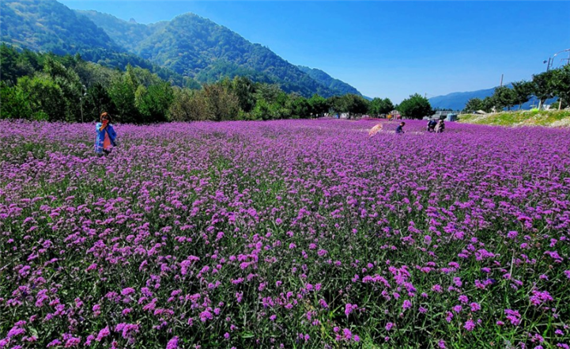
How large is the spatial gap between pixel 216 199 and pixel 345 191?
2.12m

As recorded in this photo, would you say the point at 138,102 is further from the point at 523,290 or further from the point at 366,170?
the point at 523,290

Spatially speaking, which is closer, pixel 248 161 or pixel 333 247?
pixel 333 247

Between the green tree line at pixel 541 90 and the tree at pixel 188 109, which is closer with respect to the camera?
the tree at pixel 188 109

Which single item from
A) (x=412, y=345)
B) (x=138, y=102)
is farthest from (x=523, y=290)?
(x=138, y=102)

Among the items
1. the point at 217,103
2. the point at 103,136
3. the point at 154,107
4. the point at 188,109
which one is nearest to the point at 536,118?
the point at 217,103

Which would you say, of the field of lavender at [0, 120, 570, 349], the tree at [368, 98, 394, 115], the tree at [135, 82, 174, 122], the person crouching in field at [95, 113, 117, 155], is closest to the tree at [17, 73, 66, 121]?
the tree at [135, 82, 174, 122]

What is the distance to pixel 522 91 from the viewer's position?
48.8m

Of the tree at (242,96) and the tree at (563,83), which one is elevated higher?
the tree at (242,96)

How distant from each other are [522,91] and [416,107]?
17.6m

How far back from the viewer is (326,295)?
122 inches

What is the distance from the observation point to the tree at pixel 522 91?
47072 millimetres

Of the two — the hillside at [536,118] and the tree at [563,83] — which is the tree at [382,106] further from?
the tree at [563,83]

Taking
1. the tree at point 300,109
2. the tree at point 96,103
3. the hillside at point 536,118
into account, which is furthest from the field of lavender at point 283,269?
→ the tree at point 300,109

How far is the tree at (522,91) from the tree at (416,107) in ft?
48.3
